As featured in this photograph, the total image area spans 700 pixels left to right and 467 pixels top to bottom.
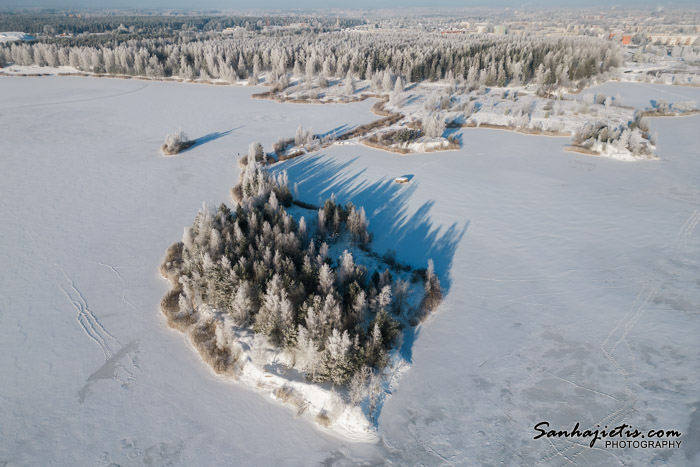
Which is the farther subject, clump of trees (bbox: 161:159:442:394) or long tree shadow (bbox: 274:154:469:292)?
long tree shadow (bbox: 274:154:469:292)

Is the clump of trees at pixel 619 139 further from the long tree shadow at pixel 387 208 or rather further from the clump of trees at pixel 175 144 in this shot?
the clump of trees at pixel 175 144

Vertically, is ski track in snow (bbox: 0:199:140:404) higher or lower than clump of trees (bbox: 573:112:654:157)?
lower

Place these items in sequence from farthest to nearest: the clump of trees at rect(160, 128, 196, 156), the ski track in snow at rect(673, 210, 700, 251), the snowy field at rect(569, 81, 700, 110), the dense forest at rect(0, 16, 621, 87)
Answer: the dense forest at rect(0, 16, 621, 87), the snowy field at rect(569, 81, 700, 110), the clump of trees at rect(160, 128, 196, 156), the ski track in snow at rect(673, 210, 700, 251)

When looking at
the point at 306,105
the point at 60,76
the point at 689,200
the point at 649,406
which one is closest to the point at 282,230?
the point at 649,406

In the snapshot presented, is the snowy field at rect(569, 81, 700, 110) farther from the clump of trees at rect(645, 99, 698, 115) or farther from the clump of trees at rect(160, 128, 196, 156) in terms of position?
the clump of trees at rect(160, 128, 196, 156)

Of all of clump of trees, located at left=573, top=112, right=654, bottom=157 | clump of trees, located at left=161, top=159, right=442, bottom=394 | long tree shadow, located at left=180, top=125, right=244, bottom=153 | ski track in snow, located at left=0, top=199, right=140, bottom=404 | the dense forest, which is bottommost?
ski track in snow, located at left=0, top=199, right=140, bottom=404

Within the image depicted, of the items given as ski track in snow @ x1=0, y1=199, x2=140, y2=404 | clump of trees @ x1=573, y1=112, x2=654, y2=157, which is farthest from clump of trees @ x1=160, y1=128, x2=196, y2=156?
clump of trees @ x1=573, y1=112, x2=654, y2=157

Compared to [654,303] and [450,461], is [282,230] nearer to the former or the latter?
[450,461]

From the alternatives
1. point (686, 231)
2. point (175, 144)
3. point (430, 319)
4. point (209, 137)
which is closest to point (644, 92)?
point (686, 231)
